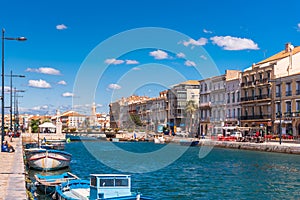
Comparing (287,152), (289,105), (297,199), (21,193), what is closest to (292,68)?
(289,105)

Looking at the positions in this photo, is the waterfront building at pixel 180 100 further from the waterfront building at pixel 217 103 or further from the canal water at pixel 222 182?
the canal water at pixel 222 182

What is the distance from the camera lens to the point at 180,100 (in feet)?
419

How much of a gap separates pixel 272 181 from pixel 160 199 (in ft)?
37.5

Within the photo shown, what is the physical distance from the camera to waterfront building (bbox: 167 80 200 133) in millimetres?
124144

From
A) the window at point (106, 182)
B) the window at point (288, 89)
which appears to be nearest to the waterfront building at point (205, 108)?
the window at point (288, 89)

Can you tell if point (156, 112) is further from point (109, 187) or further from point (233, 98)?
point (109, 187)

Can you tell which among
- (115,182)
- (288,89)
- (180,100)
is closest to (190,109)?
(180,100)

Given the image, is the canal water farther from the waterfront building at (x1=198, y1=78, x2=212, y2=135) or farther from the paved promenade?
the waterfront building at (x1=198, y1=78, x2=212, y2=135)

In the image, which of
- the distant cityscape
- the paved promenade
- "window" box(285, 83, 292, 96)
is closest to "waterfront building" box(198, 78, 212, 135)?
the distant cityscape

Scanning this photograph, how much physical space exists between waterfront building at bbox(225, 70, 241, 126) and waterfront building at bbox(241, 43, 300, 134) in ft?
7.07

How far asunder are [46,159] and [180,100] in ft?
303

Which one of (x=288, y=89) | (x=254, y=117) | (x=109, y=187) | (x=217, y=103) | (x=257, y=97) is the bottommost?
(x=109, y=187)

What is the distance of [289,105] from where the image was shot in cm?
7300

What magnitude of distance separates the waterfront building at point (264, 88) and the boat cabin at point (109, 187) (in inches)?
2247
